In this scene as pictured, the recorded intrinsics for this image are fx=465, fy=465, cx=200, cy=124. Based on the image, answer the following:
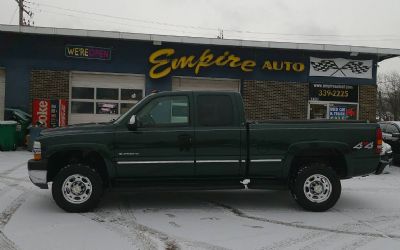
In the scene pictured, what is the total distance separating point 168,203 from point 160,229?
1677 mm

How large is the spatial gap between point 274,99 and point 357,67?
4.05 meters

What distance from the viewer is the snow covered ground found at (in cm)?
557

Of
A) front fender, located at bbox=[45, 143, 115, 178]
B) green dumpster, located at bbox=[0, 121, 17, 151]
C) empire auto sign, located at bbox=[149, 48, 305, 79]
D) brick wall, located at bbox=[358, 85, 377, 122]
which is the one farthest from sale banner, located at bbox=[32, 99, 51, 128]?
brick wall, located at bbox=[358, 85, 377, 122]

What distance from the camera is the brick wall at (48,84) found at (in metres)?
17.8

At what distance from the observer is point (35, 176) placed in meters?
6.97

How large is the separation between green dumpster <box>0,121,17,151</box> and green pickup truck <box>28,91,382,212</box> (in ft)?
31.9

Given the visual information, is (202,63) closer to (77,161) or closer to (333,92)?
(333,92)

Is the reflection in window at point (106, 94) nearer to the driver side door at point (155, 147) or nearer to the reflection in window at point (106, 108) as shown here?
the reflection in window at point (106, 108)

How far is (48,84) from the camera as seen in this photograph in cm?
1789

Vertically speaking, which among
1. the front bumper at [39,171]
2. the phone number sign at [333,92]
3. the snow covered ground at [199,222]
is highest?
the phone number sign at [333,92]

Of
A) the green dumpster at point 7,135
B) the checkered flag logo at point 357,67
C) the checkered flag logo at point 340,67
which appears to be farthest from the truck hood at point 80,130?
the checkered flag logo at point 357,67

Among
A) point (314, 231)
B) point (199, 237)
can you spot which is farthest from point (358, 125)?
point (199, 237)

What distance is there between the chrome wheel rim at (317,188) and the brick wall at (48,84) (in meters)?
12.9

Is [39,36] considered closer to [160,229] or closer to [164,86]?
[164,86]
